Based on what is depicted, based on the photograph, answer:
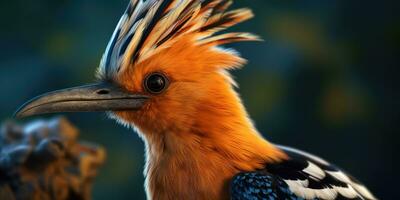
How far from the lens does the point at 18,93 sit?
2045 mm

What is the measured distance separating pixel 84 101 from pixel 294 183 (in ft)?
1.38

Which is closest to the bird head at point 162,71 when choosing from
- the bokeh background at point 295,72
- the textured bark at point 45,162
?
the textured bark at point 45,162

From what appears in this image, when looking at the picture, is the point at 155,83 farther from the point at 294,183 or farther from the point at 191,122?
the point at 294,183

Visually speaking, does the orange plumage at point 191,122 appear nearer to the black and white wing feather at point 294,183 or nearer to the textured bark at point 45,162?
the black and white wing feather at point 294,183

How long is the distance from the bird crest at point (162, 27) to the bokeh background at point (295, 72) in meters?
0.89

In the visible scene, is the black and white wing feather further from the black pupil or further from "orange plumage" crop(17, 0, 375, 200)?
the black pupil

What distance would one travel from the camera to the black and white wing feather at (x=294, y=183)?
3.33ft

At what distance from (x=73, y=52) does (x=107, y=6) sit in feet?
0.77

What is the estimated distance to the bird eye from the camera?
3.57 ft

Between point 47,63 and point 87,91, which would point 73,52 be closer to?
point 47,63

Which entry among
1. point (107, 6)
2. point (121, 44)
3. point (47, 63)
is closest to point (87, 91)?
point (121, 44)

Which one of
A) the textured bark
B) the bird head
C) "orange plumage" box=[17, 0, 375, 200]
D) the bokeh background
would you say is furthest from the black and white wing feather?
the bokeh background

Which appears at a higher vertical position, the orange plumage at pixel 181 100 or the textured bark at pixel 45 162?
the orange plumage at pixel 181 100

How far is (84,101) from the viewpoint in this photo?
1074 millimetres
